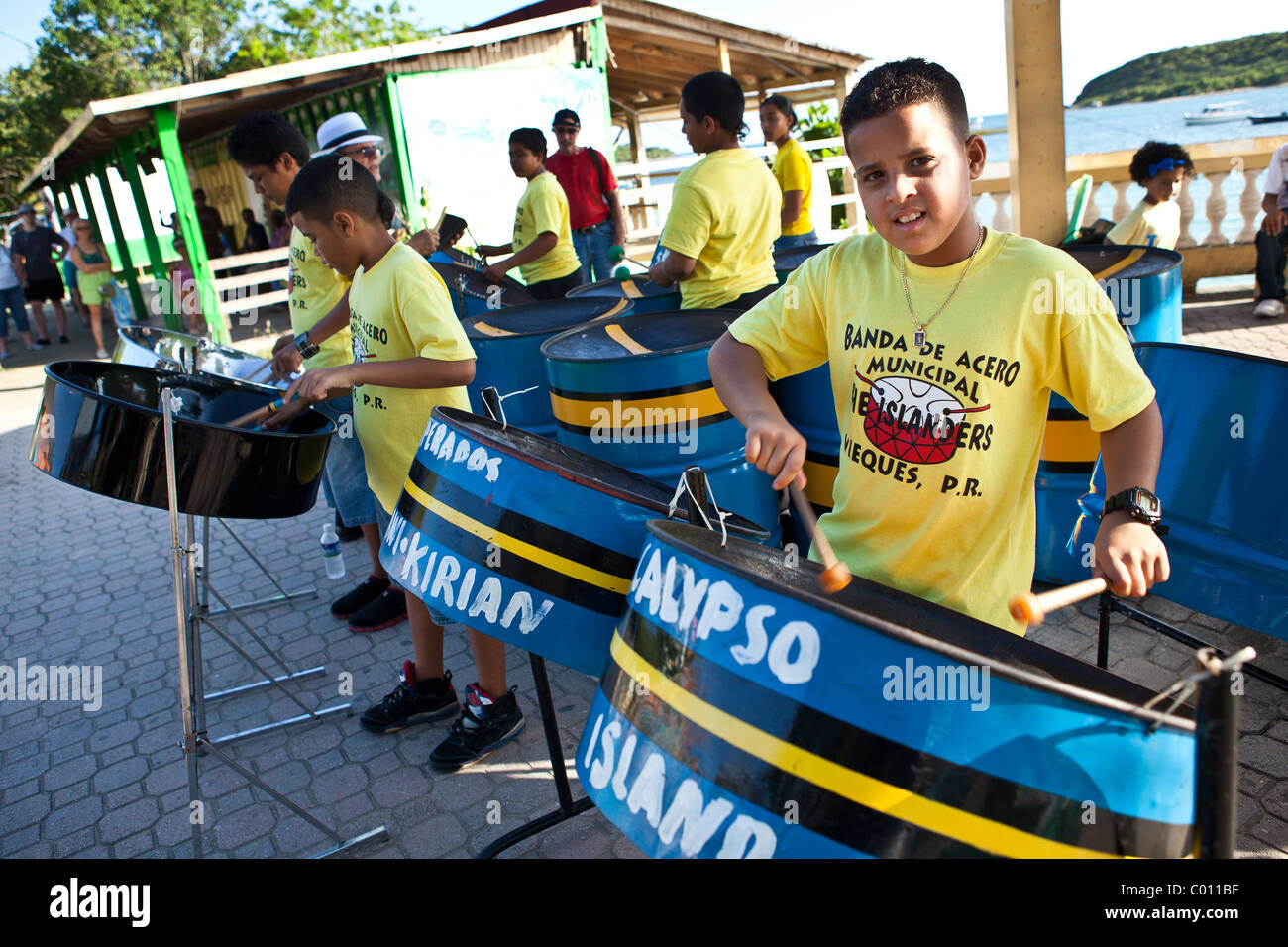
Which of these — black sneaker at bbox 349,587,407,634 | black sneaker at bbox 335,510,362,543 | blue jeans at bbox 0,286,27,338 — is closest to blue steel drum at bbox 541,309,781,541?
black sneaker at bbox 349,587,407,634

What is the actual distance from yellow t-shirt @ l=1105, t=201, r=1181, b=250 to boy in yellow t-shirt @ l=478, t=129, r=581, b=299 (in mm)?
2690

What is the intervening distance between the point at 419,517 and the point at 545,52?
26.5 ft

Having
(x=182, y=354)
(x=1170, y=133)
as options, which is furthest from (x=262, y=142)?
(x=1170, y=133)

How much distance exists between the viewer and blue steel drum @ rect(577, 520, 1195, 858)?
79 cm

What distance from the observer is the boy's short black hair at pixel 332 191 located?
1985mm

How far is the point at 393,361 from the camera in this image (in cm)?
191

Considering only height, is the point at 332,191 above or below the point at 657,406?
above

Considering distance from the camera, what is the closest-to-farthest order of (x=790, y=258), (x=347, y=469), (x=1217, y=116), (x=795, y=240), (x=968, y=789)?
1. (x=968, y=789)
2. (x=347, y=469)
3. (x=790, y=258)
4. (x=795, y=240)
5. (x=1217, y=116)

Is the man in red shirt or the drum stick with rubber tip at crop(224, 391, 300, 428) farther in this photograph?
the man in red shirt

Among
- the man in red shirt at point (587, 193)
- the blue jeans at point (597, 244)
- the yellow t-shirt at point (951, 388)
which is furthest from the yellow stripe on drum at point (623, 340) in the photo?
the blue jeans at point (597, 244)

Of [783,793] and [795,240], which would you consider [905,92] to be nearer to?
[783,793]

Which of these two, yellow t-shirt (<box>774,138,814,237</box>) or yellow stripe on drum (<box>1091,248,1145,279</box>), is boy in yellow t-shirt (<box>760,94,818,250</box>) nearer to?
yellow t-shirt (<box>774,138,814,237</box>)

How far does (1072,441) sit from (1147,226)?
2.74 m
